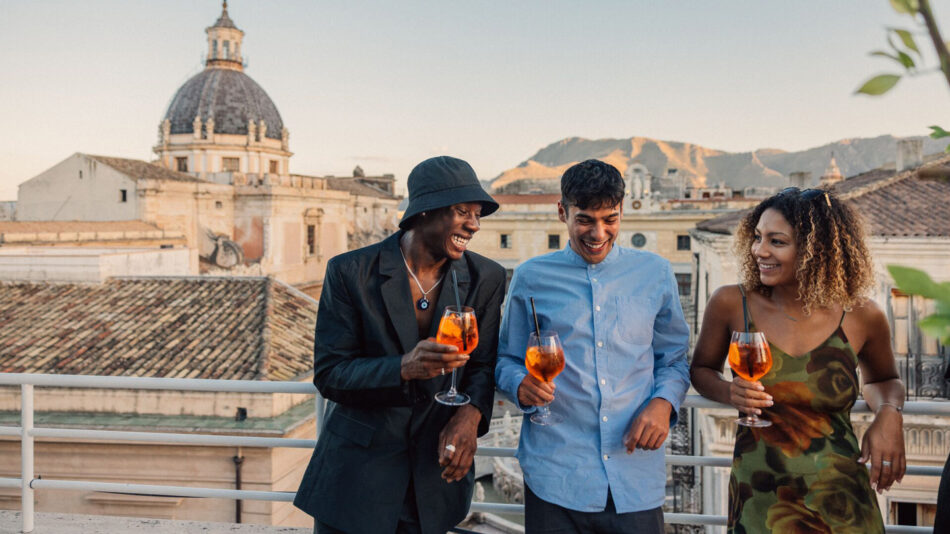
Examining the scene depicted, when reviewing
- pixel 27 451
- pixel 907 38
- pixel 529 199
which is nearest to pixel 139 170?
pixel 529 199

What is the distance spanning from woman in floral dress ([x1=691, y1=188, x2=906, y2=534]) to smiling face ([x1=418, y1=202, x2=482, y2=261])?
912 mm

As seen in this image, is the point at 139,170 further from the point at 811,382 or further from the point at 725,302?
the point at 811,382

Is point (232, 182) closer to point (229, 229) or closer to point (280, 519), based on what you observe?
point (229, 229)

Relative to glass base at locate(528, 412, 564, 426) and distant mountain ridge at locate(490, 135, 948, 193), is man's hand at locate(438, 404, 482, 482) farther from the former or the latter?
distant mountain ridge at locate(490, 135, 948, 193)

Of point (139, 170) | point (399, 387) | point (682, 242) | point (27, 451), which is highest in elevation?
point (139, 170)

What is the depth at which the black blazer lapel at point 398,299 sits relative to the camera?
7.75 feet

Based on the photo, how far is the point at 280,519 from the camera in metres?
10.5

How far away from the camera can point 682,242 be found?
39375 mm

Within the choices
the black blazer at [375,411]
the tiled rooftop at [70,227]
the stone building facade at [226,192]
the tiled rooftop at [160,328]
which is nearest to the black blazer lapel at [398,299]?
the black blazer at [375,411]

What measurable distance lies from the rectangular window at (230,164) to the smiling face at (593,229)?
5230 centimetres

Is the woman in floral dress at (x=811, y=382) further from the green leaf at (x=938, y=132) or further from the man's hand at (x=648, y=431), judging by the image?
the green leaf at (x=938, y=132)

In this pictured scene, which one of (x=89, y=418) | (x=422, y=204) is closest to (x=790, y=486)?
(x=422, y=204)

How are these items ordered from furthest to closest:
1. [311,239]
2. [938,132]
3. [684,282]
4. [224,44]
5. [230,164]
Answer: [224,44]
[230,164]
[311,239]
[684,282]
[938,132]

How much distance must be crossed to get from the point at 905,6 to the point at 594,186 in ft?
5.04
